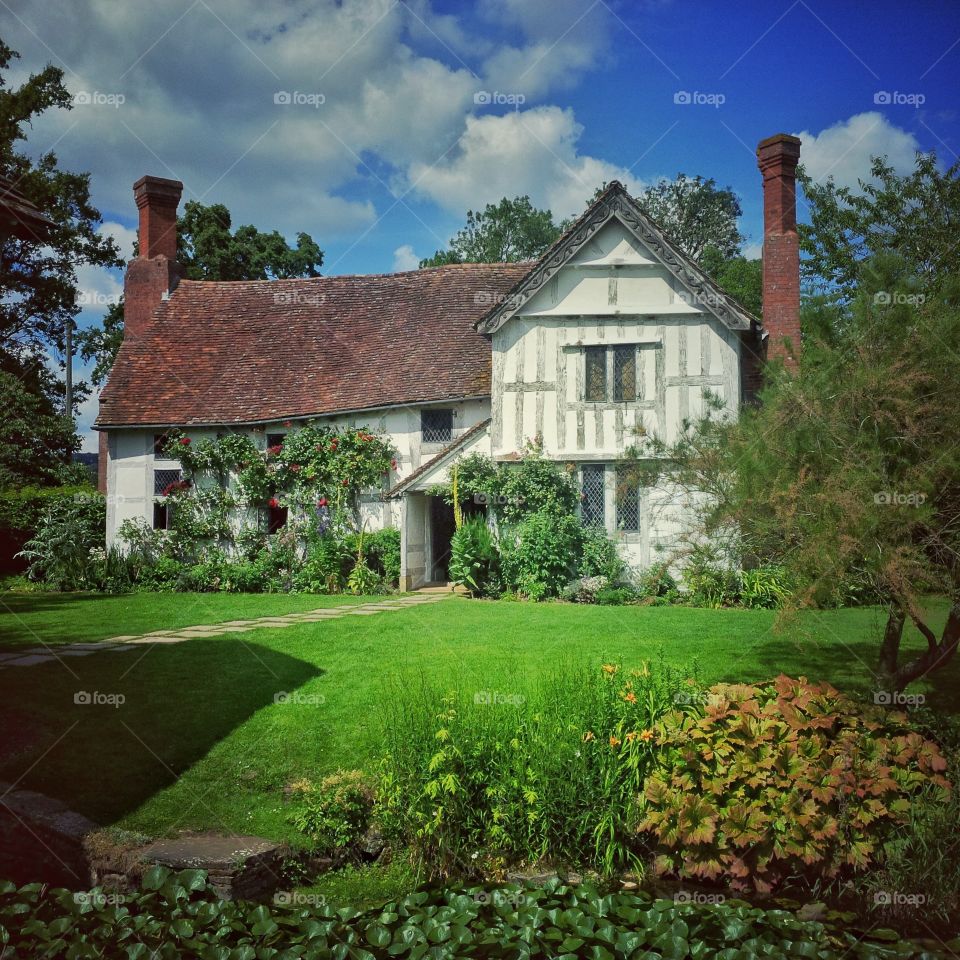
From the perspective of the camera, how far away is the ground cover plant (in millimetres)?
4020

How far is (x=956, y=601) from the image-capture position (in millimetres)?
5680

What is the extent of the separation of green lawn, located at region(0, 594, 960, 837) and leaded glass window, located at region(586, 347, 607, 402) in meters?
4.70

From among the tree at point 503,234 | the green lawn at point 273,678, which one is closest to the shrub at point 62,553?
the green lawn at point 273,678

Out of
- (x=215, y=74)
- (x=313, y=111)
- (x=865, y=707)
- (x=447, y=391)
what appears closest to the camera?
(x=865, y=707)

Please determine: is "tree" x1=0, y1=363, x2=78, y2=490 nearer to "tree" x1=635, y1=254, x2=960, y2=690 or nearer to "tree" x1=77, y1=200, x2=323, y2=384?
"tree" x1=77, y1=200, x2=323, y2=384

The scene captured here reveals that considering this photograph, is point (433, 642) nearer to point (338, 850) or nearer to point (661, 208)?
point (338, 850)

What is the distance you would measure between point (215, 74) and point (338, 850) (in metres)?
11.0

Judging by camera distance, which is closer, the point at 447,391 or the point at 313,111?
the point at 313,111

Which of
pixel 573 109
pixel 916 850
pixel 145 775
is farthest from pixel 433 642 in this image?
pixel 573 109

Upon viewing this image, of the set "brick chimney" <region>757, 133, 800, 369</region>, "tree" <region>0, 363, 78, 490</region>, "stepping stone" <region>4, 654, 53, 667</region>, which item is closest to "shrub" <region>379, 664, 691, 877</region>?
"stepping stone" <region>4, 654, 53, 667</region>

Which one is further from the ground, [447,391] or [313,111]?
[313,111]

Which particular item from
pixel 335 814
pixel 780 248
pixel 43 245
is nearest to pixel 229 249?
pixel 43 245

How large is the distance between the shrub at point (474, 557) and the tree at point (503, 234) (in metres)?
26.7

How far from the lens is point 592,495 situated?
1667 cm
